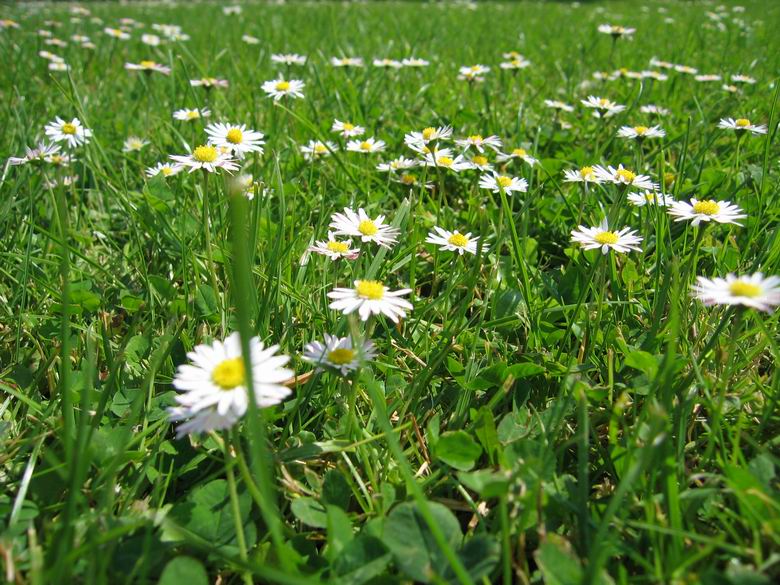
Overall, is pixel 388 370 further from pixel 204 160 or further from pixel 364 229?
pixel 204 160

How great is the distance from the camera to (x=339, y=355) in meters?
0.95

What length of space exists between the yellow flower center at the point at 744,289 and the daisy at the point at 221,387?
68 centimetres

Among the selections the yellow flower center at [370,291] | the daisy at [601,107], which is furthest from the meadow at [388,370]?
the daisy at [601,107]

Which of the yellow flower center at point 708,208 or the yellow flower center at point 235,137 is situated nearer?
the yellow flower center at point 708,208

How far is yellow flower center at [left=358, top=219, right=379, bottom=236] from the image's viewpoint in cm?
121

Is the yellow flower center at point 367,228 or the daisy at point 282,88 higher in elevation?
the daisy at point 282,88

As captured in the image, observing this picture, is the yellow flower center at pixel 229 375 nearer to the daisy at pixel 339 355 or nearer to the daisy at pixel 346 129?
the daisy at pixel 339 355

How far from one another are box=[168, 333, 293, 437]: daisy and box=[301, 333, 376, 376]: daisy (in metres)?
0.09

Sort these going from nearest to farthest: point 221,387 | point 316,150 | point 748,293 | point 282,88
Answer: point 221,387 → point 748,293 → point 316,150 → point 282,88

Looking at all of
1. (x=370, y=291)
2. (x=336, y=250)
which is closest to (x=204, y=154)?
(x=336, y=250)

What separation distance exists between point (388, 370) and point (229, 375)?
1.39ft

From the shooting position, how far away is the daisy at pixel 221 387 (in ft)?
2.47

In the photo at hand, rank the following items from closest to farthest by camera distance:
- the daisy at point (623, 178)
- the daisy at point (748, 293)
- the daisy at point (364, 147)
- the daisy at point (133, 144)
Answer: the daisy at point (748, 293)
the daisy at point (623, 178)
the daisy at point (364, 147)
the daisy at point (133, 144)

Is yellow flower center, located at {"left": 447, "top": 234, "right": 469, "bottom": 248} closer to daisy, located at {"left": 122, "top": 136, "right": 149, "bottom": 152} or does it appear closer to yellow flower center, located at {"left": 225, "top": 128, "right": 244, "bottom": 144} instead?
yellow flower center, located at {"left": 225, "top": 128, "right": 244, "bottom": 144}
